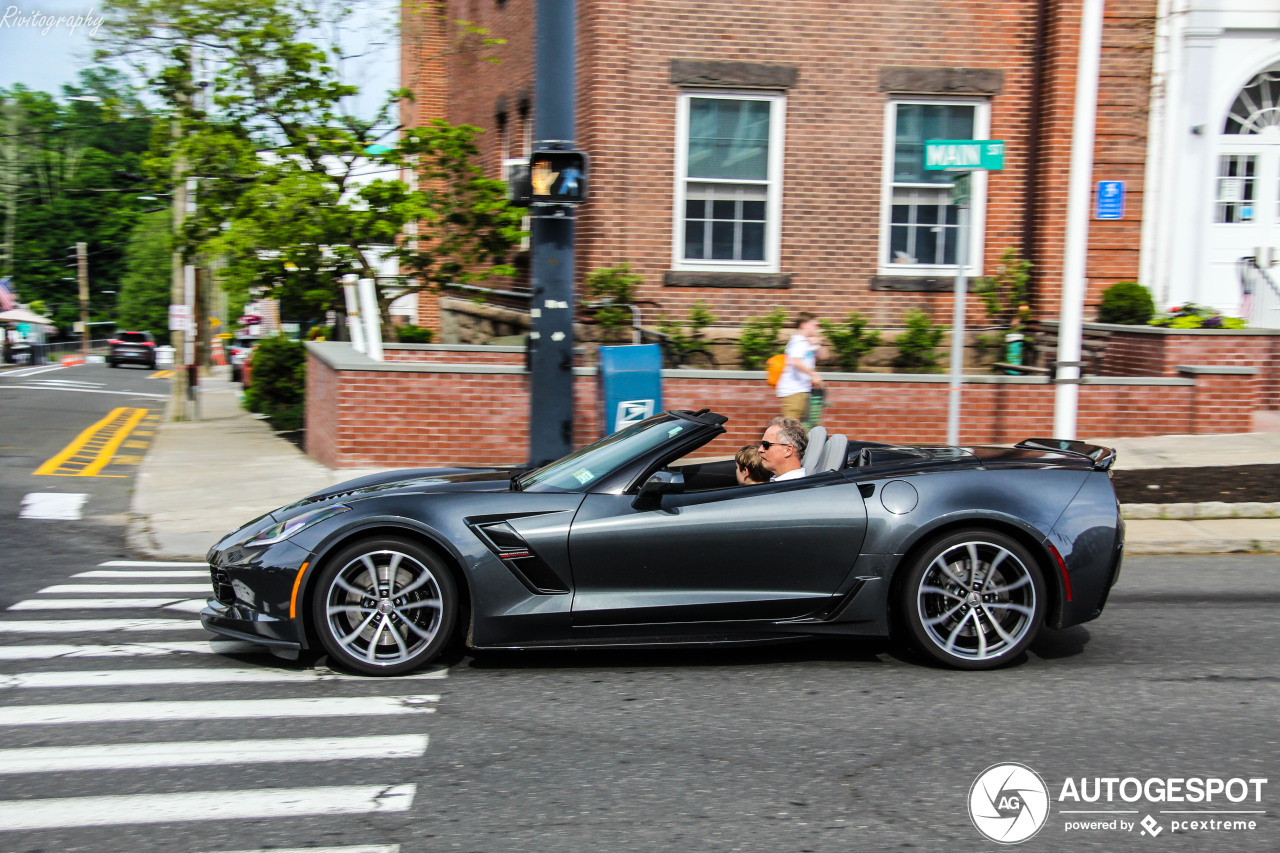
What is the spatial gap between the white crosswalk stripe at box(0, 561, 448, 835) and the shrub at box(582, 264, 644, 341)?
306 inches

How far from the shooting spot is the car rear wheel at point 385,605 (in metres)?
5.07

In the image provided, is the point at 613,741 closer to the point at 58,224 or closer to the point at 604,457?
the point at 604,457

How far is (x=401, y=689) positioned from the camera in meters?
5.00

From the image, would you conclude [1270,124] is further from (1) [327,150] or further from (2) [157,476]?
(2) [157,476]

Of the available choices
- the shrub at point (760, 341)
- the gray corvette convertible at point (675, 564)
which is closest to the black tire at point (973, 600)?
the gray corvette convertible at point (675, 564)

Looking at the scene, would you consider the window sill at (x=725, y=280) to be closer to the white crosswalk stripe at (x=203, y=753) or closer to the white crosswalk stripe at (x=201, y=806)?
the white crosswalk stripe at (x=203, y=753)

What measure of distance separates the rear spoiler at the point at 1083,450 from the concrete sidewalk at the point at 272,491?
2809mm

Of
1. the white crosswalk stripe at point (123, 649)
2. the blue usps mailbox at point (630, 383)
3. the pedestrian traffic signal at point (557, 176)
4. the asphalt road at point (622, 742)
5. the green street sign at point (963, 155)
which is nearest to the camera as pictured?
the asphalt road at point (622, 742)

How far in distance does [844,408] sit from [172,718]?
Answer: 8663mm

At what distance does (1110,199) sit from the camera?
1396 centimetres

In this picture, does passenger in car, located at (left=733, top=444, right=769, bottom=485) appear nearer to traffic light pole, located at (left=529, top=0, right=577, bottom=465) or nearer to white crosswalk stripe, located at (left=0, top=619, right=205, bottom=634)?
white crosswalk stripe, located at (left=0, top=619, right=205, bottom=634)

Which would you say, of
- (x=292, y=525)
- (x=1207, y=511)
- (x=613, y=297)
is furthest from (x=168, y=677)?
(x=613, y=297)

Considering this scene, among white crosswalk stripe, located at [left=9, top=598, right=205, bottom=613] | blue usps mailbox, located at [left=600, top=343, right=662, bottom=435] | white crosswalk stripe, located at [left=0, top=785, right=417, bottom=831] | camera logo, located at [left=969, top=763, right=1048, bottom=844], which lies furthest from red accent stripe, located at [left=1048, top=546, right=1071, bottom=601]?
blue usps mailbox, located at [left=600, top=343, right=662, bottom=435]

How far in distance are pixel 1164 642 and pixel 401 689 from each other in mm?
3929
